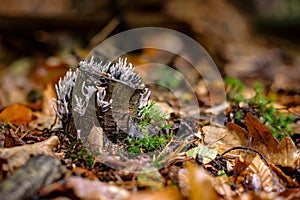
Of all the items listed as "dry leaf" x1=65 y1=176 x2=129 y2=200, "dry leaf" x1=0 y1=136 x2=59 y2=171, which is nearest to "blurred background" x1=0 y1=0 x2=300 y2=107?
"dry leaf" x1=0 y1=136 x2=59 y2=171

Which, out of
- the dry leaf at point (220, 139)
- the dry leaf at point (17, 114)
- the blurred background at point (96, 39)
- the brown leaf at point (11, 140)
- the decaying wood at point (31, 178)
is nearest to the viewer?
the decaying wood at point (31, 178)

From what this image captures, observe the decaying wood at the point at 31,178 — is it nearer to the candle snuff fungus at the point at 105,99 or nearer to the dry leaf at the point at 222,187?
the candle snuff fungus at the point at 105,99

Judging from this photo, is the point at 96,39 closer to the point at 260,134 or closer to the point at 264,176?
the point at 260,134

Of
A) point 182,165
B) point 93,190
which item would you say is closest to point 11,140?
point 93,190

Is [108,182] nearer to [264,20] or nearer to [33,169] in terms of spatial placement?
[33,169]

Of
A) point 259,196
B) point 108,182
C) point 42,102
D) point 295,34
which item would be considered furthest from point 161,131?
point 295,34

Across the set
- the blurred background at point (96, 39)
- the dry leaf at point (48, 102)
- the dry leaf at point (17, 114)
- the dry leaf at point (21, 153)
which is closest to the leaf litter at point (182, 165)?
the dry leaf at point (21, 153)
